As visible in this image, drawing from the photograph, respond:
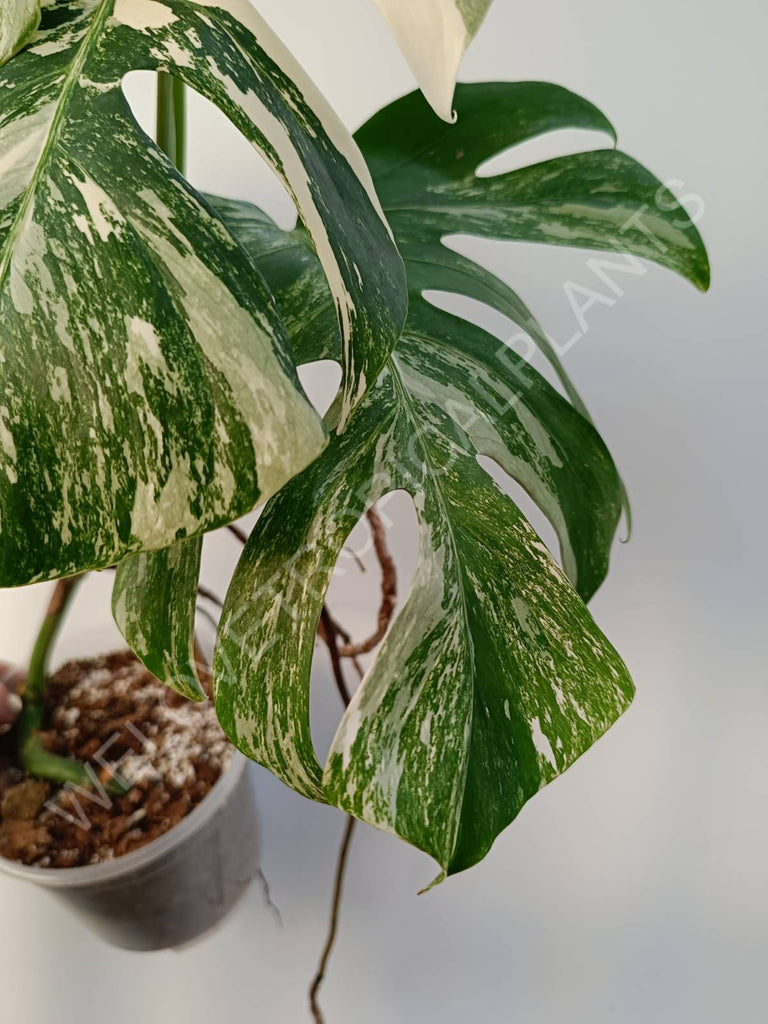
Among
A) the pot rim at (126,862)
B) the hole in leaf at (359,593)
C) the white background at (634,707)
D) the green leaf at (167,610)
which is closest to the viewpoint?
the green leaf at (167,610)

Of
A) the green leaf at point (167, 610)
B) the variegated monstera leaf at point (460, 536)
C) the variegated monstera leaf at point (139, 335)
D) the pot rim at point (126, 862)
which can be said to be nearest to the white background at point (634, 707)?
the pot rim at point (126, 862)

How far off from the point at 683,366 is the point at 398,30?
25.8 inches

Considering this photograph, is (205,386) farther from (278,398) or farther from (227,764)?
(227,764)

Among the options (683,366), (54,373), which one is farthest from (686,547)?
(54,373)

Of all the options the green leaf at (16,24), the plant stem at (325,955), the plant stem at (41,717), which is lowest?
the plant stem at (325,955)

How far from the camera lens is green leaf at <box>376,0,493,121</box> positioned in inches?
9.9

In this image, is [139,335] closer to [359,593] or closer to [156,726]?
[156,726]

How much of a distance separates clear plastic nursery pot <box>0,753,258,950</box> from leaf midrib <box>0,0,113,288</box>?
1.78 ft

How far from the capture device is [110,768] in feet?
2.43

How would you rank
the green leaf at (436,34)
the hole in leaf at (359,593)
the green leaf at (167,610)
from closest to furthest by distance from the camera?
the green leaf at (436,34)
the green leaf at (167,610)
the hole in leaf at (359,593)

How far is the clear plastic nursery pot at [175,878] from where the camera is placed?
69 centimetres

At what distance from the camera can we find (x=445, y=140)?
0.55 meters

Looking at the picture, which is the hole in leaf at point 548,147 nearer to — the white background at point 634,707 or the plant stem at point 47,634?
the white background at point 634,707

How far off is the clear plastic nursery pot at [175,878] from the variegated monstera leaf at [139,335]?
20.0 inches
